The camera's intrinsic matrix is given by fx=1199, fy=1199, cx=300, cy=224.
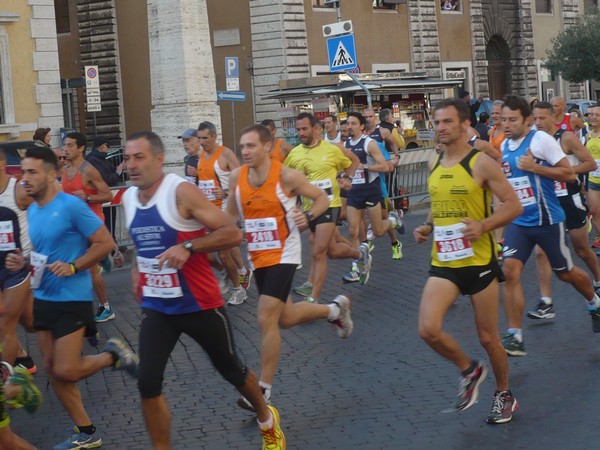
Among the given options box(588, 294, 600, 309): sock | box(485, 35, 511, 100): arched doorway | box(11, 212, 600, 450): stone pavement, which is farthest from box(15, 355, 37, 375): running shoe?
box(485, 35, 511, 100): arched doorway

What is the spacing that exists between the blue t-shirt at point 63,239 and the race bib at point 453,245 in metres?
2.05

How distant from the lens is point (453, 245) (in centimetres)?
717

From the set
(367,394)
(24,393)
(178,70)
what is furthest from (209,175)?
(178,70)

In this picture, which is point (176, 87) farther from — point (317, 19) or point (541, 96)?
point (541, 96)

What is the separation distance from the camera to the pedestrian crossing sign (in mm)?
23125

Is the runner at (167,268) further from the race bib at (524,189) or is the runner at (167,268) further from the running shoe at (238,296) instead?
the running shoe at (238,296)

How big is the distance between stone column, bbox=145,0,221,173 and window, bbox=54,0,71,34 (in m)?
19.7

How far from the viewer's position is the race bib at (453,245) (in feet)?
23.4

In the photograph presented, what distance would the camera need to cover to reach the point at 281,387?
832 centimetres

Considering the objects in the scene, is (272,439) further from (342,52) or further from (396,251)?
(342,52)

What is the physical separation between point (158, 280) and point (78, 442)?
129 centimetres

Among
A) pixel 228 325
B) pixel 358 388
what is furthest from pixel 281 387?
pixel 228 325

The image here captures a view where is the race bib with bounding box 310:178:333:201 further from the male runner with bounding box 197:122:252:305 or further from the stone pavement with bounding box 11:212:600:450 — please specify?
the stone pavement with bounding box 11:212:600:450

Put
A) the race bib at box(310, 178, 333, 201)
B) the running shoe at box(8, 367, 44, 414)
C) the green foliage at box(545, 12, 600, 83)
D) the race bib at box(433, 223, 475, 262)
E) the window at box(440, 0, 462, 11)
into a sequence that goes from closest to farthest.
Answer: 1. the running shoe at box(8, 367, 44, 414)
2. the race bib at box(433, 223, 475, 262)
3. the race bib at box(310, 178, 333, 201)
4. the window at box(440, 0, 462, 11)
5. the green foliage at box(545, 12, 600, 83)
